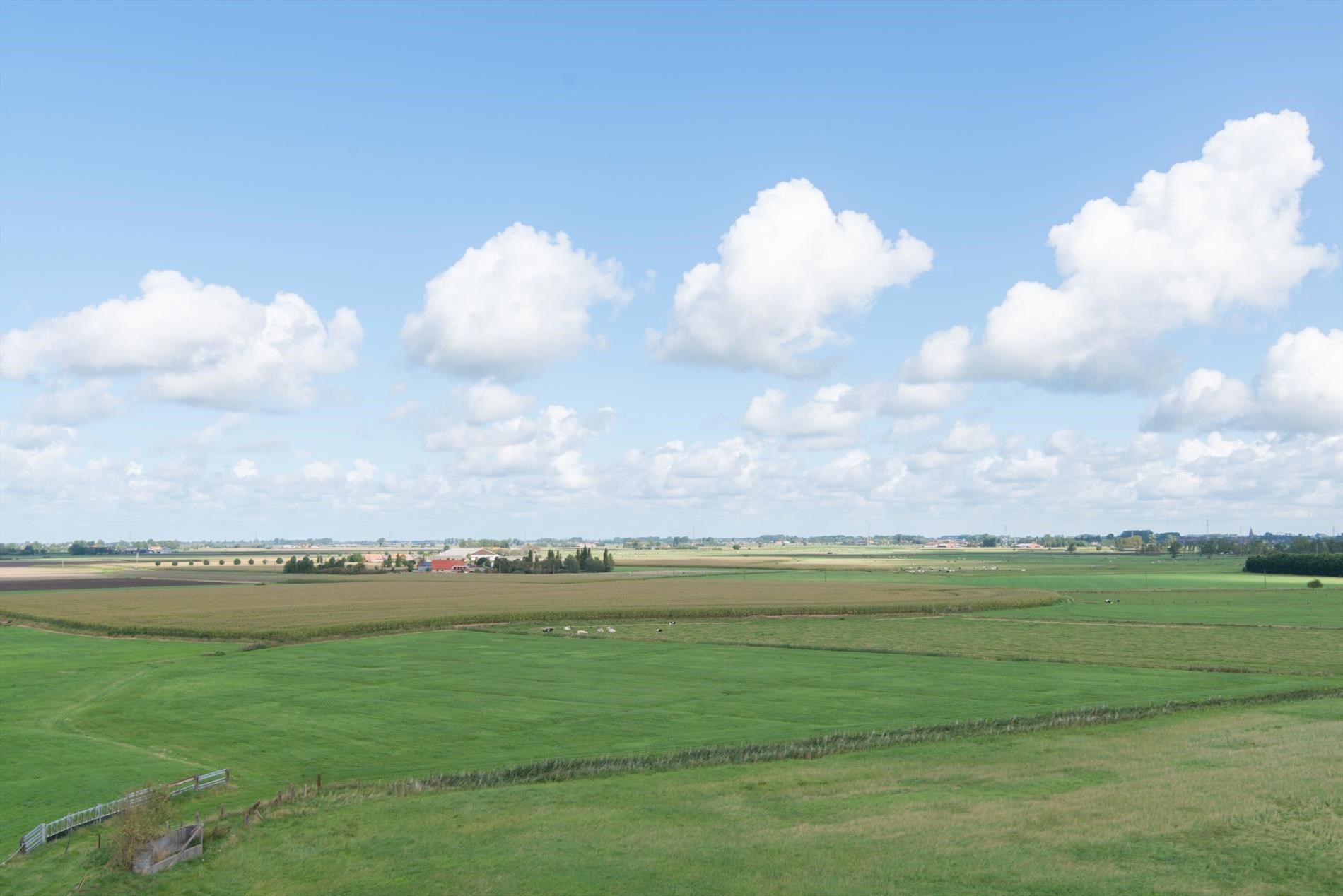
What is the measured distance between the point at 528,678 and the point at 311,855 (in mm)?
38086

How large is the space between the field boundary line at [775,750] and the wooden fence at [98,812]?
17.2 ft

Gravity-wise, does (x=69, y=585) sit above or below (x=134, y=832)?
above

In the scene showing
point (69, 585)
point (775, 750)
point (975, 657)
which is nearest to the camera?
point (775, 750)

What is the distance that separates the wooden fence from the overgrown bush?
1.17 metres

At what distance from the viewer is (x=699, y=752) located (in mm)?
45781

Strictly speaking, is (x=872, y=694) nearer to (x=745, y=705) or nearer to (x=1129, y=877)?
(x=745, y=705)

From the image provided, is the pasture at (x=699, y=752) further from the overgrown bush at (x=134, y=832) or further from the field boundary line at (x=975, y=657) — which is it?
the overgrown bush at (x=134, y=832)

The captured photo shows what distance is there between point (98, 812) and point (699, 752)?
2390 cm

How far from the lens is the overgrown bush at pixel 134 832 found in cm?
3203

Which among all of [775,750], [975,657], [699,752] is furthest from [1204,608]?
[699,752]

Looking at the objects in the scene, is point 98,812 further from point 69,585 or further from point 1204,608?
point 69,585

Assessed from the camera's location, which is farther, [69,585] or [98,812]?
[69,585]

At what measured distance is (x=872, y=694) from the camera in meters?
62.4

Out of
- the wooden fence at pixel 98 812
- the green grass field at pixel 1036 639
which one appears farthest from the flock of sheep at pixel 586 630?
the wooden fence at pixel 98 812
